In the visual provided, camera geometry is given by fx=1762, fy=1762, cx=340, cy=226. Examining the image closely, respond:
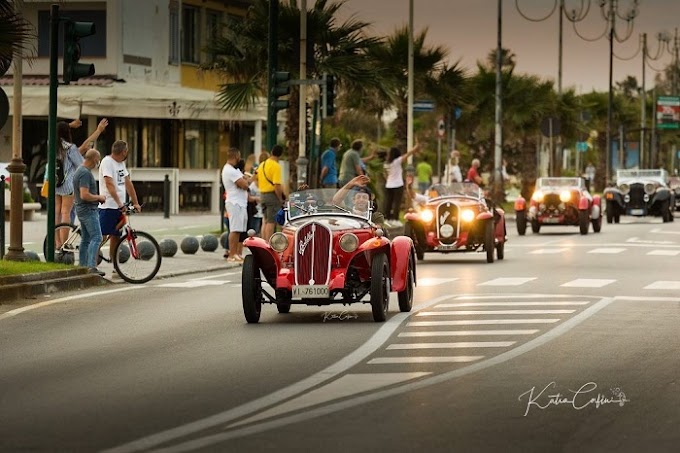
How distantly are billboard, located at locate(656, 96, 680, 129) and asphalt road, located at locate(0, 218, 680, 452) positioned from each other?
4455 inches

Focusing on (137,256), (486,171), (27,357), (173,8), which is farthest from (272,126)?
(486,171)

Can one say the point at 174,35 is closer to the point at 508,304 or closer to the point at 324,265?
the point at 508,304

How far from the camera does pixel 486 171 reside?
106 m

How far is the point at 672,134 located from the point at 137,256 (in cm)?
12937

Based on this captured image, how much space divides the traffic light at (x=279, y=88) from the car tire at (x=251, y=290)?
595 inches

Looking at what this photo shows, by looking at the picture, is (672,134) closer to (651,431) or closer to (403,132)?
(403,132)

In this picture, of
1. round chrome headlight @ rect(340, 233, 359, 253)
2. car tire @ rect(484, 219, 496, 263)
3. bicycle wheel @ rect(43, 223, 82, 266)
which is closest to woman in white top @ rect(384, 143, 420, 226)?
car tire @ rect(484, 219, 496, 263)

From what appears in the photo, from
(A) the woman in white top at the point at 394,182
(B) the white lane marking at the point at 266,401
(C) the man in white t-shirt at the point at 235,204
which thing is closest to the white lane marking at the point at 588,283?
(C) the man in white t-shirt at the point at 235,204

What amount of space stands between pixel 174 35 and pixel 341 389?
4395 centimetres

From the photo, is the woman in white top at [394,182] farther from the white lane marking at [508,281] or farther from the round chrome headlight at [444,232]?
the white lane marking at [508,281]

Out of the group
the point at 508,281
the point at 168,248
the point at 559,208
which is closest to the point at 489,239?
the point at 508,281

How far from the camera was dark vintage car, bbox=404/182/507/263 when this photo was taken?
28.4m

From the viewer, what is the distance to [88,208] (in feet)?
73.9

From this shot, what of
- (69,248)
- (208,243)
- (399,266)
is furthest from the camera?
(208,243)
